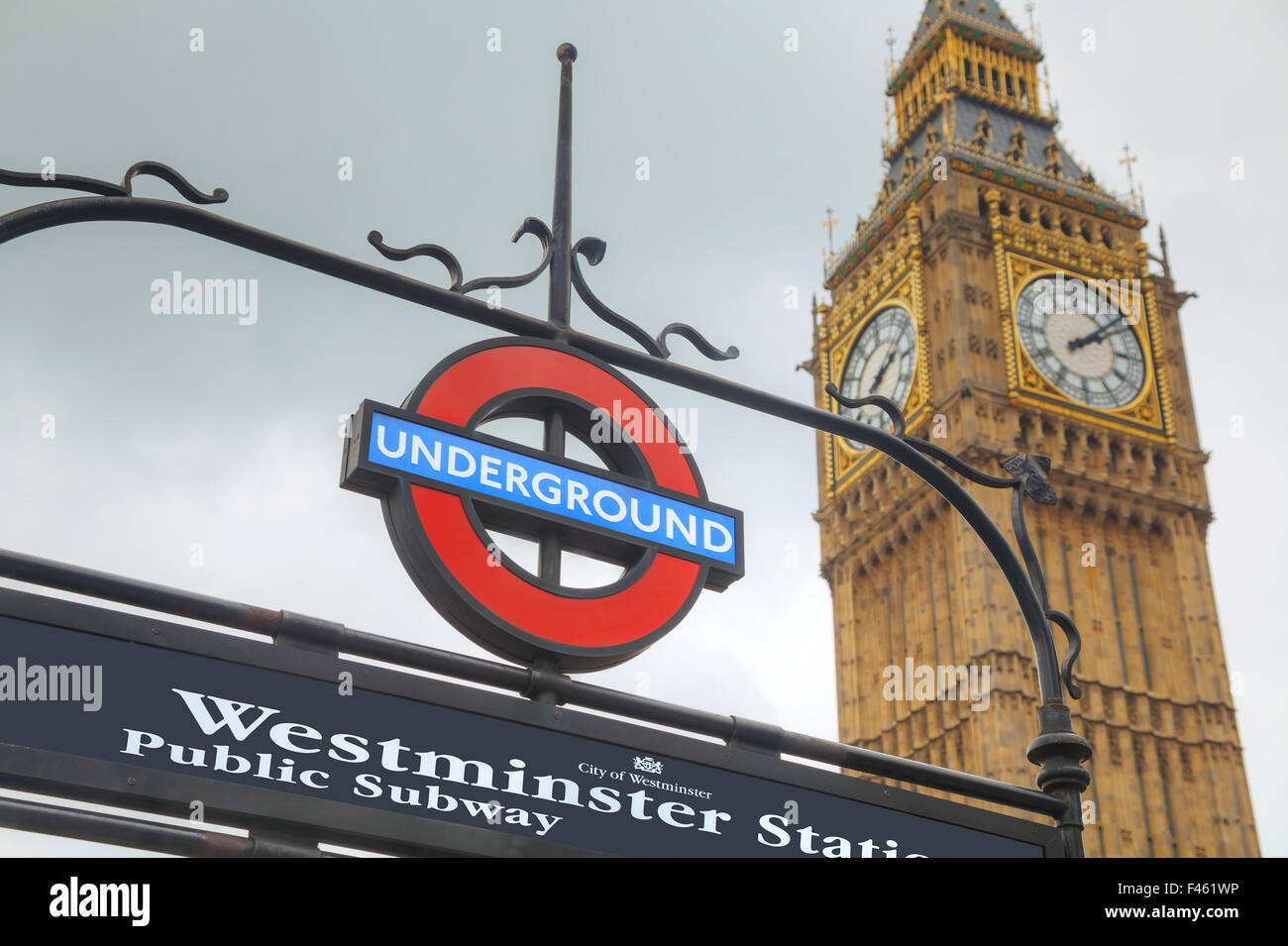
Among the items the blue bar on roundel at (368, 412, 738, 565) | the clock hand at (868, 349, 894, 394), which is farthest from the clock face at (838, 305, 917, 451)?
the blue bar on roundel at (368, 412, 738, 565)

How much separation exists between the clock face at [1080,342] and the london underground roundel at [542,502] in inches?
1879

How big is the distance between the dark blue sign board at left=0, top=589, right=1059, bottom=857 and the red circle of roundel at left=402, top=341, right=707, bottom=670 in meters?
0.56

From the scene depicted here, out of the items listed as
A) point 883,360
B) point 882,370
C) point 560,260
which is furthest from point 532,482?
point 883,360

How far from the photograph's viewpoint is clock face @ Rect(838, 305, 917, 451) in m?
53.6

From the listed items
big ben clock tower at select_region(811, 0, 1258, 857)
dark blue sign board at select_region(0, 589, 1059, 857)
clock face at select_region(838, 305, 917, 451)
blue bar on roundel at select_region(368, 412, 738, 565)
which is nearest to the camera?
dark blue sign board at select_region(0, 589, 1059, 857)

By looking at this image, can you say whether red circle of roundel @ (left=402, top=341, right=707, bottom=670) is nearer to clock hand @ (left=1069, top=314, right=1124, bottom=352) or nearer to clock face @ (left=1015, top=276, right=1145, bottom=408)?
clock face @ (left=1015, top=276, right=1145, bottom=408)

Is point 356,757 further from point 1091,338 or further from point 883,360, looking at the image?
point 1091,338

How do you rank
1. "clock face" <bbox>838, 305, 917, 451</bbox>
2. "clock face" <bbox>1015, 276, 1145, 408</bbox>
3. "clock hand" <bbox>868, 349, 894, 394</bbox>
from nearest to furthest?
"clock face" <bbox>1015, 276, 1145, 408</bbox> → "clock face" <bbox>838, 305, 917, 451</bbox> → "clock hand" <bbox>868, 349, 894, 394</bbox>

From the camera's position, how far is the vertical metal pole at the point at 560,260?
6484 mm

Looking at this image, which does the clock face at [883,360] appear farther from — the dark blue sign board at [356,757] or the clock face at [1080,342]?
the dark blue sign board at [356,757]

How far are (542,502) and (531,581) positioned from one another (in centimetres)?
33
